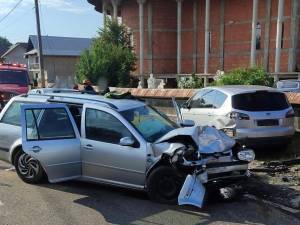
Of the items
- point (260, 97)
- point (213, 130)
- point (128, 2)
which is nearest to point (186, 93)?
point (260, 97)

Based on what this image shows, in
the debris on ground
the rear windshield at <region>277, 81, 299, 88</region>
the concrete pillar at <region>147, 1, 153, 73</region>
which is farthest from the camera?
the concrete pillar at <region>147, 1, 153, 73</region>

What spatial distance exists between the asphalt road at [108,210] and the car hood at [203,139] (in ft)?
2.63

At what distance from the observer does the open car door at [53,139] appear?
6.55 m

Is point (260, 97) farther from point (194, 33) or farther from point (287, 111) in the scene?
point (194, 33)

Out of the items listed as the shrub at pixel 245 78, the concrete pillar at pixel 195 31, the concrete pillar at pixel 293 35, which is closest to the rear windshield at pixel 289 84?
the shrub at pixel 245 78

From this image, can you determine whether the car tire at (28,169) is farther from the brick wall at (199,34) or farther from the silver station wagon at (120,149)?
the brick wall at (199,34)

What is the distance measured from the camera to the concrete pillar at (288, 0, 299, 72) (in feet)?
102

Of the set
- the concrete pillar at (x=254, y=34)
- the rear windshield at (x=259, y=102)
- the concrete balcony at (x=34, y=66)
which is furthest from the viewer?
the concrete balcony at (x=34, y=66)

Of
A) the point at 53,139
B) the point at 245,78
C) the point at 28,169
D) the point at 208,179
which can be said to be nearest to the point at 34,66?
the point at 245,78

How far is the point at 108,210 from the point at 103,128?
4.47 ft

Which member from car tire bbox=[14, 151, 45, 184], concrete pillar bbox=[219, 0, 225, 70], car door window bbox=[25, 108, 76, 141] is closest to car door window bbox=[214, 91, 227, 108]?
car door window bbox=[25, 108, 76, 141]

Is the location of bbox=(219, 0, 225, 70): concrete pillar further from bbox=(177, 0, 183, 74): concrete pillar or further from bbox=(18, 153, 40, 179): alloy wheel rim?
bbox=(18, 153, 40, 179): alloy wheel rim

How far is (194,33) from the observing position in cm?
3969

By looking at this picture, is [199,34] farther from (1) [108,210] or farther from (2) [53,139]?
(1) [108,210]
